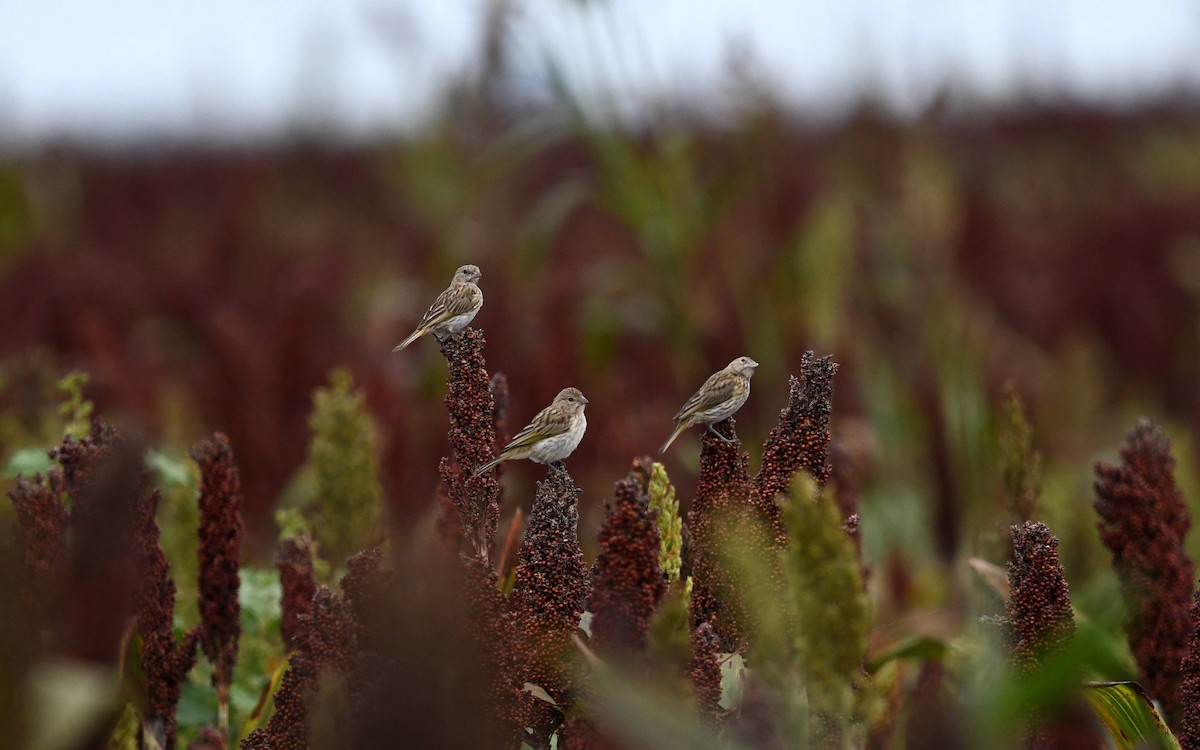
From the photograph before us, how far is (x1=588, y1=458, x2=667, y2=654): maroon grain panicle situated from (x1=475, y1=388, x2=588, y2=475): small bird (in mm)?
114

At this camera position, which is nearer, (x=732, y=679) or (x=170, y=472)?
(x=732, y=679)

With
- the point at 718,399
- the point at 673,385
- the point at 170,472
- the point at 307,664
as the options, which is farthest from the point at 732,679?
the point at 673,385

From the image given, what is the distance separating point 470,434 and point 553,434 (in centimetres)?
9

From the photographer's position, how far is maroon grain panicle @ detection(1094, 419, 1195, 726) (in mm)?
1665

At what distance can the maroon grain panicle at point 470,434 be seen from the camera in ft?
4.32

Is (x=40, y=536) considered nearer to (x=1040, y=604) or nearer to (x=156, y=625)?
(x=156, y=625)

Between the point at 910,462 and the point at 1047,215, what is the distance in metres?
8.74

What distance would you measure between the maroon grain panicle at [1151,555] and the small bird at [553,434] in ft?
2.44

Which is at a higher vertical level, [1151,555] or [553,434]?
[553,434]

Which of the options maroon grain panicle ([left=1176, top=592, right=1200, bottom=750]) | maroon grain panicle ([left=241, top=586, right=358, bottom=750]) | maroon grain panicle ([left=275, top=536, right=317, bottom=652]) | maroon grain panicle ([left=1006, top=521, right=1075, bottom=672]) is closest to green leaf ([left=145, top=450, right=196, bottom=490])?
maroon grain panicle ([left=275, top=536, right=317, bottom=652])

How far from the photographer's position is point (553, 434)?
1289 mm

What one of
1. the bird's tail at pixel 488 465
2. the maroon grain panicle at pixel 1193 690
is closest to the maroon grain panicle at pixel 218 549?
the bird's tail at pixel 488 465

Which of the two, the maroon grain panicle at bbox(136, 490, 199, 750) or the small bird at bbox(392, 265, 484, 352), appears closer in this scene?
the small bird at bbox(392, 265, 484, 352)

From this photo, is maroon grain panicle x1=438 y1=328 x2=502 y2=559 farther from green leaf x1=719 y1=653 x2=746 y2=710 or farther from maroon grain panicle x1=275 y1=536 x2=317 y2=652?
maroon grain panicle x1=275 y1=536 x2=317 y2=652
